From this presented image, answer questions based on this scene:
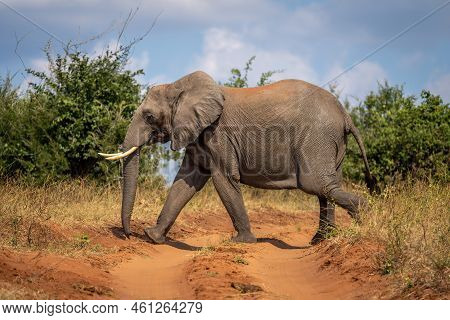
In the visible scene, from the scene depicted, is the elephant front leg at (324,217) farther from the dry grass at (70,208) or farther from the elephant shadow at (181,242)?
the dry grass at (70,208)

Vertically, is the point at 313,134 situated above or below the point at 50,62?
below

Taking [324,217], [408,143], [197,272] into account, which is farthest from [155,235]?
[408,143]

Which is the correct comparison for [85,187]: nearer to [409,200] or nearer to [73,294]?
[409,200]

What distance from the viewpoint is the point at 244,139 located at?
479 inches

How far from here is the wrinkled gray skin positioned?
1182 cm

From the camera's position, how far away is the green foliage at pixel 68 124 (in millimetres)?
16078

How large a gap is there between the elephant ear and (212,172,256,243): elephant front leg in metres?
0.72

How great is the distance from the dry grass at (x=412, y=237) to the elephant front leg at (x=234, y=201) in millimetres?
1929

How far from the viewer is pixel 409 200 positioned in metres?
10.8

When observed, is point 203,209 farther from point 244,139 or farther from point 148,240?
point 244,139

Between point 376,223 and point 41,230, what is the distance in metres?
4.47

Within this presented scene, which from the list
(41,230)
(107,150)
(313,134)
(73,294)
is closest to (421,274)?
(73,294)

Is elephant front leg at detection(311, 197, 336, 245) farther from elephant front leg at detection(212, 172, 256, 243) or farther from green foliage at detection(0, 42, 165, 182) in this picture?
green foliage at detection(0, 42, 165, 182)

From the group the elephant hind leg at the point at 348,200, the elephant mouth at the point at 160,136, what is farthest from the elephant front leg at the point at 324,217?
the elephant mouth at the point at 160,136
